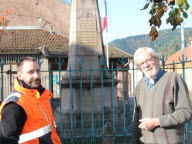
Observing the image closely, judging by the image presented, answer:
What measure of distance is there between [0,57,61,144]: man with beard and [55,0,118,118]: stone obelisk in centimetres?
458

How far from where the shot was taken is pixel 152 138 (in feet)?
8.80

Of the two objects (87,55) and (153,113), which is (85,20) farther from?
(153,113)

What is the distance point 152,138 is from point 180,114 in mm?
330

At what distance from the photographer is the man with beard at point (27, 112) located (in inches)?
87.9

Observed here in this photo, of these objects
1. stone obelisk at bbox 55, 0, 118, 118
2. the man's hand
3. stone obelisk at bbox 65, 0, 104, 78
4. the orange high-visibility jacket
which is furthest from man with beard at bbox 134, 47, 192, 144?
stone obelisk at bbox 65, 0, 104, 78

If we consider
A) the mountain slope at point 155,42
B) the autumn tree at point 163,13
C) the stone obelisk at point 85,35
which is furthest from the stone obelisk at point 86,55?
the mountain slope at point 155,42

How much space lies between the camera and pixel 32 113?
2.34 m

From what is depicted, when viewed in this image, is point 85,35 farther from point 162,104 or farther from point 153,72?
point 162,104

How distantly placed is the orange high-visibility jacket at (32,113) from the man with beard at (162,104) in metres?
0.84

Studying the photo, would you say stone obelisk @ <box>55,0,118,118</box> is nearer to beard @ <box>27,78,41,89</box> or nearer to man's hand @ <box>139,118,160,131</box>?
man's hand @ <box>139,118,160,131</box>

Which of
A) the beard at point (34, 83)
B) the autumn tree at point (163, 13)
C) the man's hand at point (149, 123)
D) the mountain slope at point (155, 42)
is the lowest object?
the man's hand at point (149, 123)

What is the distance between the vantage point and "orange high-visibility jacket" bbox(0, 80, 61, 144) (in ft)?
7.59

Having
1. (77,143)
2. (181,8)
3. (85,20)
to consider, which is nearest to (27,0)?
(85,20)

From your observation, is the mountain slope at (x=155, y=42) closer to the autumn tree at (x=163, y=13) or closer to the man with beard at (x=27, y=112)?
the autumn tree at (x=163, y=13)
